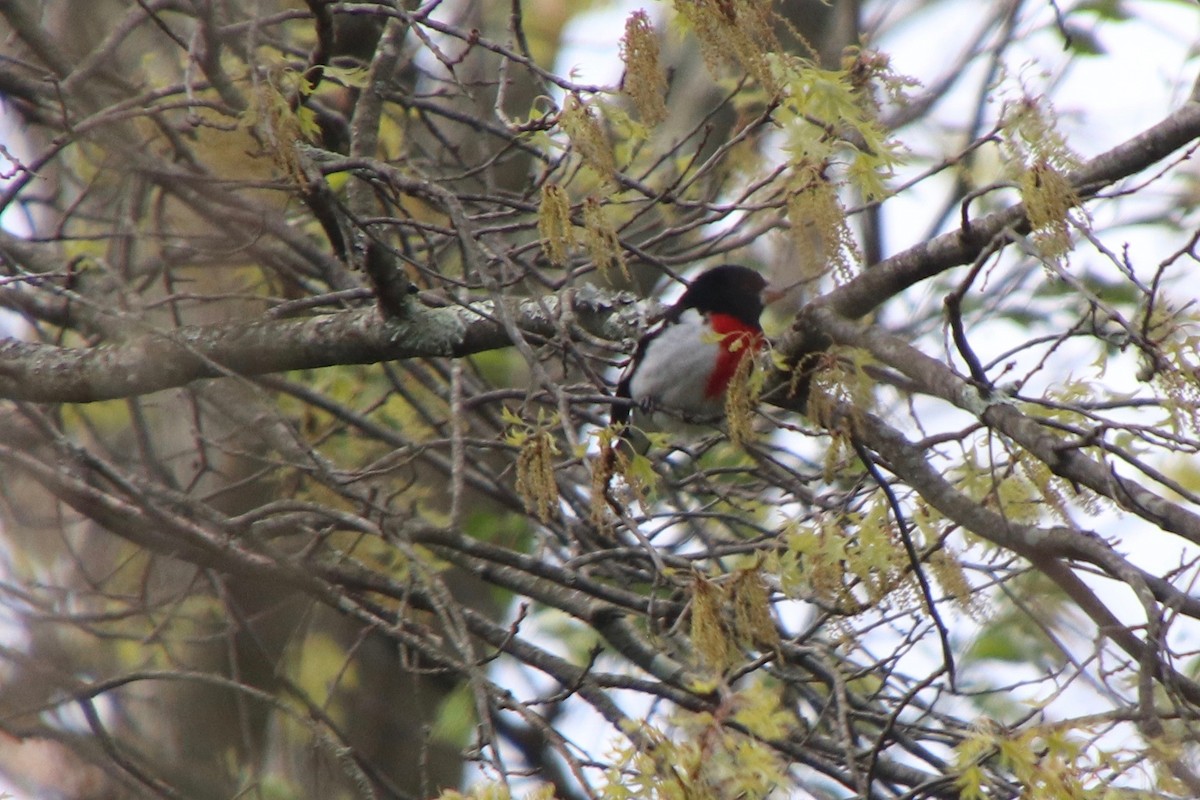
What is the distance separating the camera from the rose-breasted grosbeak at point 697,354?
15.2 ft

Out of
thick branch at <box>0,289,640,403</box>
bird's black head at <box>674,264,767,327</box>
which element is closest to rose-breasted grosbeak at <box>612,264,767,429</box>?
bird's black head at <box>674,264,767,327</box>

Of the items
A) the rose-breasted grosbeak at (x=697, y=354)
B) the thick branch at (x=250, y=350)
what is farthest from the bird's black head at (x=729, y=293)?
the thick branch at (x=250, y=350)

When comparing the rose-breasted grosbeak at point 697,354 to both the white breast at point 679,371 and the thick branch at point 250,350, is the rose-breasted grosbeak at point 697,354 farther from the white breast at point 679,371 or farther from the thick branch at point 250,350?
the thick branch at point 250,350

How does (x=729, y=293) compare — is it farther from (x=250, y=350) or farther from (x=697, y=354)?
(x=250, y=350)

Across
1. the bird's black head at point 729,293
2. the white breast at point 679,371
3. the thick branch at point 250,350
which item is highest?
the bird's black head at point 729,293

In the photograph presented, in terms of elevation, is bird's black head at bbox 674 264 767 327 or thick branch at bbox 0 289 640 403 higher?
bird's black head at bbox 674 264 767 327

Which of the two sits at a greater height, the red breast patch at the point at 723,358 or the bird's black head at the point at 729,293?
the bird's black head at the point at 729,293

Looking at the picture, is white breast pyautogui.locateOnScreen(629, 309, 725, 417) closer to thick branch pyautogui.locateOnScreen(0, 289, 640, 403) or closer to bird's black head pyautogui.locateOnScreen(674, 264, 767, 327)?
bird's black head pyautogui.locateOnScreen(674, 264, 767, 327)

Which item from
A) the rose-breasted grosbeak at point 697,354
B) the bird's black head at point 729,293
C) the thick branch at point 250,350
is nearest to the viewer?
the thick branch at point 250,350

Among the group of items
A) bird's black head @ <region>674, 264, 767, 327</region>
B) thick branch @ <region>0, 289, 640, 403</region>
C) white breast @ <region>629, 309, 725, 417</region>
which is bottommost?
thick branch @ <region>0, 289, 640, 403</region>

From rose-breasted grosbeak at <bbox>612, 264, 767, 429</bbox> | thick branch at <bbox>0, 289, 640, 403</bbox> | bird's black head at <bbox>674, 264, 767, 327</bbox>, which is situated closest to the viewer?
thick branch at <bbox>0, 289, 640, 403</bbox>

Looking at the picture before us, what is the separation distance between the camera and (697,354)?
186 inches

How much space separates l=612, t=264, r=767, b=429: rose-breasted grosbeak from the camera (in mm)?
4645

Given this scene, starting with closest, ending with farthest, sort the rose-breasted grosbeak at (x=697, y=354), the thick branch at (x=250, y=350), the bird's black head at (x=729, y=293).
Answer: the thick branch at (x=250, y=350) → the rose-breasted grosbeak at (x=697, y=354) → the bird's black head at (x=729, y=293)
